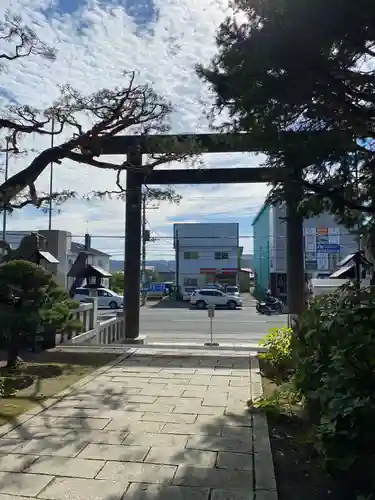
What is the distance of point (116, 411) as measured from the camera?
4.32 metres

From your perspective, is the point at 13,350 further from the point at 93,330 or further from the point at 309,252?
the point at 309,252

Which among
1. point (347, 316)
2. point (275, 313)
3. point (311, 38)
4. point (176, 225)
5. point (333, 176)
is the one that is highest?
point (176, 225)

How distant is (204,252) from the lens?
39250mm

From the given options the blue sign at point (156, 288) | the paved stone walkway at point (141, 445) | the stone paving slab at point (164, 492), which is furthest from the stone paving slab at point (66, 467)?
the blue sign at point (156, 288)

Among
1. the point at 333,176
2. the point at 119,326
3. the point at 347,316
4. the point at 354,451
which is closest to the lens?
the point at 354,451

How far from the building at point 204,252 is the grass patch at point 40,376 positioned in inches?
1233

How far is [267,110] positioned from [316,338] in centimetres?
188

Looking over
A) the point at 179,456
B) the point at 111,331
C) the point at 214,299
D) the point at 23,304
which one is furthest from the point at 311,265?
the point at 179,456

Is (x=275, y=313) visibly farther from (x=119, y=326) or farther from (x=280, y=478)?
(x=280, y=478)

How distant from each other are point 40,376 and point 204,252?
110ft

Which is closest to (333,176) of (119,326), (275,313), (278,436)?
(278,436)

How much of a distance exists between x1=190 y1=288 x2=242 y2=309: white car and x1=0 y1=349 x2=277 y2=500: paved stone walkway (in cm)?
2272

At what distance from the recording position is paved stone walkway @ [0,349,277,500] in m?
2.71

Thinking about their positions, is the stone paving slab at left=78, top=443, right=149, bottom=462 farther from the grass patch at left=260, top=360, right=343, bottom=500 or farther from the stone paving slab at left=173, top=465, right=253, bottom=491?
the grass patch at left=260, top=360, right=343, bottom=500
